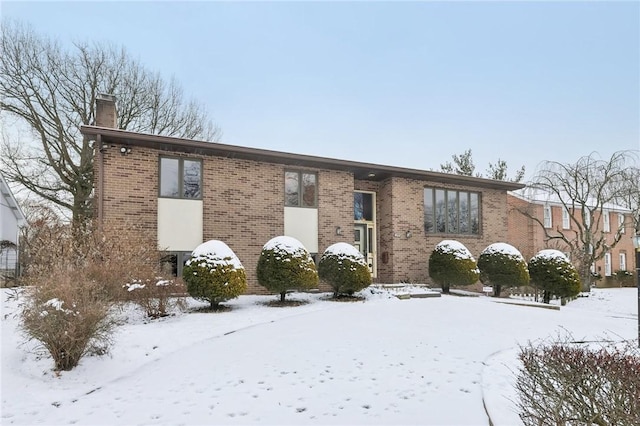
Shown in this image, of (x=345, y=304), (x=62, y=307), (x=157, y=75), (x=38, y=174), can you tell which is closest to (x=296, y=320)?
(x=345, y=304)

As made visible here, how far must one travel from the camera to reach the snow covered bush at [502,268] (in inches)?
555

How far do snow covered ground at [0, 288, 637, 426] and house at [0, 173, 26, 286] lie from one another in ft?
28.9

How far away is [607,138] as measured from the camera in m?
24.6

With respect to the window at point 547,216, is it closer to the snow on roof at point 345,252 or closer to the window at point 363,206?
the window at point 363,206

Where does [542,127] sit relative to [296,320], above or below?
above

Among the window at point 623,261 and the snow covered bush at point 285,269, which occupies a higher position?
the snow covered bush at point 285,269

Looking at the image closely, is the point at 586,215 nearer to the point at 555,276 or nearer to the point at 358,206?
the point at 555,276

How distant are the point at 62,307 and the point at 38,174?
1594cm

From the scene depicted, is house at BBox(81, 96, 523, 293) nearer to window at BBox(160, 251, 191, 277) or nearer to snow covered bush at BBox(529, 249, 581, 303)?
window at BBox(160, 251, 191, 277)

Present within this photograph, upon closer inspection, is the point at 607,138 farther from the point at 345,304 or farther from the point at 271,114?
the point at 345,304

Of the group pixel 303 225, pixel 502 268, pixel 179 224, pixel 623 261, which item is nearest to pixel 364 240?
pixel 303 225

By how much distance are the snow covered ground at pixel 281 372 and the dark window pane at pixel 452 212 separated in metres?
7.57

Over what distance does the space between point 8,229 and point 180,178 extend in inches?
440

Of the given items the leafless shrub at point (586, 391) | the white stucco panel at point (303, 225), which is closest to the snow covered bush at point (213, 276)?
the white stucco panel at point (303, 225)
